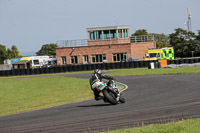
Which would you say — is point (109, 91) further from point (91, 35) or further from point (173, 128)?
point (91, 35)

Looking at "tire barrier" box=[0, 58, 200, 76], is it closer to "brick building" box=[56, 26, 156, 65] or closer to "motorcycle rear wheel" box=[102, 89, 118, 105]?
"brick building" box=[56, 26, 156, 65]

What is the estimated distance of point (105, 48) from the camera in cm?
6391

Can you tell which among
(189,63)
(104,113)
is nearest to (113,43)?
(189,63)

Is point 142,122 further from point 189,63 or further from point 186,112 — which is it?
point 189,63

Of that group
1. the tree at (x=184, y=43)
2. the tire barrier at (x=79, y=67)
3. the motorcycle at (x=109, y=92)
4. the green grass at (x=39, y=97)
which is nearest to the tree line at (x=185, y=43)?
the tree at (x=184, y=43)

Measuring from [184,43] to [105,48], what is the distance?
2278 cm

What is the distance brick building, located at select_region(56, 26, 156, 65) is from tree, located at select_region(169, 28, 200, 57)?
12878 millimetres

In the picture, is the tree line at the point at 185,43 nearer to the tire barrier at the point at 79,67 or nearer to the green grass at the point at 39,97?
the tire barrier at the point at 79,67

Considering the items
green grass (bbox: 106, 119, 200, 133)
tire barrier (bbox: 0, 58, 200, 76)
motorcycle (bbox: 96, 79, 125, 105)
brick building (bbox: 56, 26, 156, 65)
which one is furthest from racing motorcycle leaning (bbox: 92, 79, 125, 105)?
brick building (bbox: 56, 26, 156, 65)

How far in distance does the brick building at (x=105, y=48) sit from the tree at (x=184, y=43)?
1288cm

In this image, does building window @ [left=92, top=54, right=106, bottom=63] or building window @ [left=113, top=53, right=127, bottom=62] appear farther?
building window @ [left=92, top=54, right=106, bottom=63]

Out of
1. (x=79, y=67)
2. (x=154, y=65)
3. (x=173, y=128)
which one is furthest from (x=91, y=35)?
(x=173, y=128)

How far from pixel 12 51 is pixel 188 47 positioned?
6549cm

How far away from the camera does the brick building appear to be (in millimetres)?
62594
